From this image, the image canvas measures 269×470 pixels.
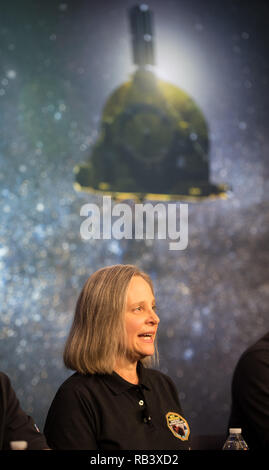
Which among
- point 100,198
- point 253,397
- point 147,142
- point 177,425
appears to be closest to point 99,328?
point 177,425

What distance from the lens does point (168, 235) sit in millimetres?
5035

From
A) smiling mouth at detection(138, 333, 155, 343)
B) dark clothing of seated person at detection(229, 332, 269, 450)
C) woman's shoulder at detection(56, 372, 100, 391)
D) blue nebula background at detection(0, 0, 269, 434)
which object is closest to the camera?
woman's shoulder at detection(56, 372, 100, 391)

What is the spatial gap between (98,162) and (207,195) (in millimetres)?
932

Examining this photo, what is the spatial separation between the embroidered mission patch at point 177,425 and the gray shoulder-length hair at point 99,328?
0.30 meters

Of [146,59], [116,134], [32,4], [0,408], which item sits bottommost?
[0,408]

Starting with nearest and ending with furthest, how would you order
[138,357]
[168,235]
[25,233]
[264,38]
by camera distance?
[138,357], [25,233], [168,235], [264,38]

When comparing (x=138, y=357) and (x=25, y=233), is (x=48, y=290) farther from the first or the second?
(x=138, y=357)

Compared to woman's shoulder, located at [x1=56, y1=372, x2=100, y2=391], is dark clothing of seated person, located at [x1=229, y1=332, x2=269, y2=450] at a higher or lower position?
lower

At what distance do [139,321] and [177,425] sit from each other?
41cm

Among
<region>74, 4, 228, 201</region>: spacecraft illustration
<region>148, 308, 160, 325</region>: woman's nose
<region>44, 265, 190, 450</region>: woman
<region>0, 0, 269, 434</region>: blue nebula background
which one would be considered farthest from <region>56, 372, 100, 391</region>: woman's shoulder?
<region>74, 4, 228, 201</region>: spacecraft illustration

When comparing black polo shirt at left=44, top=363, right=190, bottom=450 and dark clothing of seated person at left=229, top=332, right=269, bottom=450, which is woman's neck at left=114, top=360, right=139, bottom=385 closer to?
black polo shirt at left=44, top=363, right=190, bottom=450

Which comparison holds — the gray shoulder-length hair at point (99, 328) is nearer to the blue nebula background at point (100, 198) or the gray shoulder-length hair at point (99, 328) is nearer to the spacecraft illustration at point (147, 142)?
the blue nebula background at point (100, 198)

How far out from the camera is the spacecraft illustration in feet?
16.3
